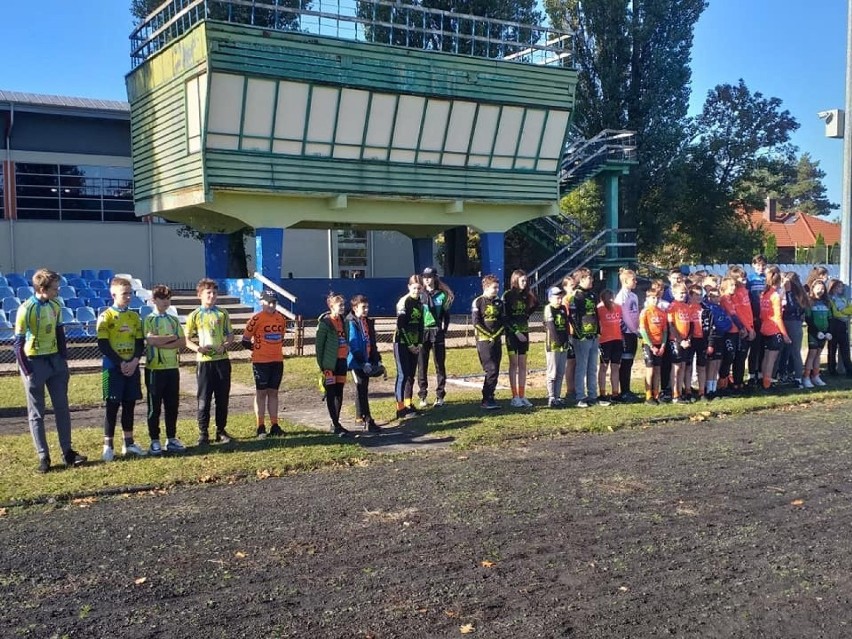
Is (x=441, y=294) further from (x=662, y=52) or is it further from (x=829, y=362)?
(x=662, y=52)

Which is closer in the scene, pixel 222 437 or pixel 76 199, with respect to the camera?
pixel 222 437

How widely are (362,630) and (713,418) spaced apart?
7505mm

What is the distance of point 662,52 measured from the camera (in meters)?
33.3

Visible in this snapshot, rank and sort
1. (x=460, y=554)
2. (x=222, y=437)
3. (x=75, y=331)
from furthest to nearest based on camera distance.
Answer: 1. (x=75, y=331)
2. (x=222, y=437)
3. (x=460, y=554)

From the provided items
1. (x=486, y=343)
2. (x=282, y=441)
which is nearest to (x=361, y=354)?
(x=282, y=441)

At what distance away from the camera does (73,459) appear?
816 cm

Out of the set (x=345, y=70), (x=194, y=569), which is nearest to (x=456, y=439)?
(x=194, y=569)

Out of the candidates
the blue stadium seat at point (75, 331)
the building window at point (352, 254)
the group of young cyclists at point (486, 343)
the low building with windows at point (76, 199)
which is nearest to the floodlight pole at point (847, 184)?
the group of young cyclists at point (486, 343)

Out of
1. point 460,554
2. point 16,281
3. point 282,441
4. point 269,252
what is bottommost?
point 460,554

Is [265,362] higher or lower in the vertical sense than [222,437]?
higher


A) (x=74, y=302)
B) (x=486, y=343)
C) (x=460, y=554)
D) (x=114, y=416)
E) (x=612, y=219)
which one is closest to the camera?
(x=460, y=554)

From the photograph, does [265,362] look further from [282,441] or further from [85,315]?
[85,315]

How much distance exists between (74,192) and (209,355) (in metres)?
24.7

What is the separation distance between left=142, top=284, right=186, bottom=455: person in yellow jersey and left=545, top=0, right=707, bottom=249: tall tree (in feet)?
88.9
